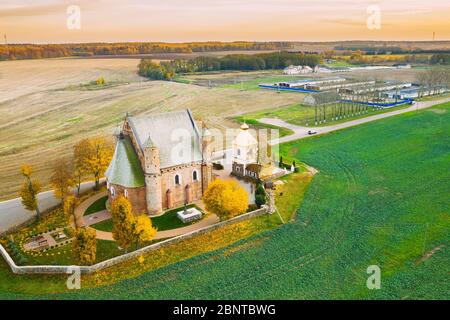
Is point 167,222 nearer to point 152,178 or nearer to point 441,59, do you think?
point 152,178

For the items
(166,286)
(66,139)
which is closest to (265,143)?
(66,139)

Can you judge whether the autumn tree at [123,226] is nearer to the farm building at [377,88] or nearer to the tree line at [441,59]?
the farm building at [377,88]

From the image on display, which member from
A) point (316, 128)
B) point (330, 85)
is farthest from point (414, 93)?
point (316, 128)

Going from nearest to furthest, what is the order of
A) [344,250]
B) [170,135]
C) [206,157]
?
[344,250] → [170,135] → [206,157]

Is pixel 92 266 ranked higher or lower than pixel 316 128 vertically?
lower

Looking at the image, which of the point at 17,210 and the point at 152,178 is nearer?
the point at 152,178

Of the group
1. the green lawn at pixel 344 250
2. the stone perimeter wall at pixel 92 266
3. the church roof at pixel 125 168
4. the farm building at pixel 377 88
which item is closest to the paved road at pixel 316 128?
the green lawn at pixel 344 250

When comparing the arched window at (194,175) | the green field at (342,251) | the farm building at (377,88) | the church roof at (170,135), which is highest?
the farm building at (377,88)
